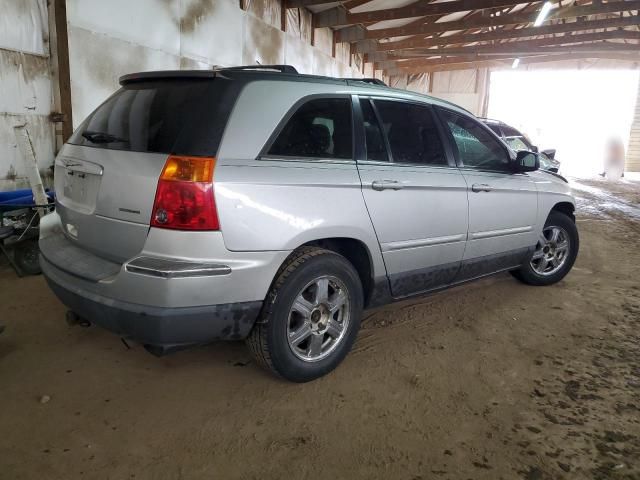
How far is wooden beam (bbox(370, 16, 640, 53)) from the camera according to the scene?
1386cm

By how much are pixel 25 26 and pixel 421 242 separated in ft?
15.7

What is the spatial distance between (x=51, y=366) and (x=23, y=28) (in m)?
3.98

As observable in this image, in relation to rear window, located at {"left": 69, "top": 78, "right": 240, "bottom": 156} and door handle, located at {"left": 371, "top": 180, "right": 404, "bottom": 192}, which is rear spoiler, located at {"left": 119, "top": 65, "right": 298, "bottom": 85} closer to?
rear window, located at {"left": 69, "top": 78, "right": 240, "bottom": 156}

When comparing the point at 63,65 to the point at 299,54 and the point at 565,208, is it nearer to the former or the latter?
the point at 565,208

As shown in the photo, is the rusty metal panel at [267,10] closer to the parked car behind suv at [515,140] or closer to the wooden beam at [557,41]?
the parked car behind suv at [515,140]

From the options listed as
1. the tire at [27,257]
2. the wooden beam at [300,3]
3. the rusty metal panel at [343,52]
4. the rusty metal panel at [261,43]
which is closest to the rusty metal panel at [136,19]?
the rusty metal panel at [261,43]

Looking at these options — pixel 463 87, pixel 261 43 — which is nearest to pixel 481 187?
pixel 261 43

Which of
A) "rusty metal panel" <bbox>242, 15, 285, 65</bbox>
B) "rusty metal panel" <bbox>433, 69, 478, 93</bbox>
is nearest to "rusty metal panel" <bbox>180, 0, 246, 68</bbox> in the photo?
"rusty metal panel" <bbox>242, 15, 285, 65</bbox>

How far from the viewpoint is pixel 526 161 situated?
151 inches

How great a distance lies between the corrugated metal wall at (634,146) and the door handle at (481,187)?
24.1m

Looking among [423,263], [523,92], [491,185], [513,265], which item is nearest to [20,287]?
[423,263]

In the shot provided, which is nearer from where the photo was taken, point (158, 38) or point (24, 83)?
point (24, 83)

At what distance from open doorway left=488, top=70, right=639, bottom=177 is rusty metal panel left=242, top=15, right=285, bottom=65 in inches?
771

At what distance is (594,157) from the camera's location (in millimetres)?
27750
